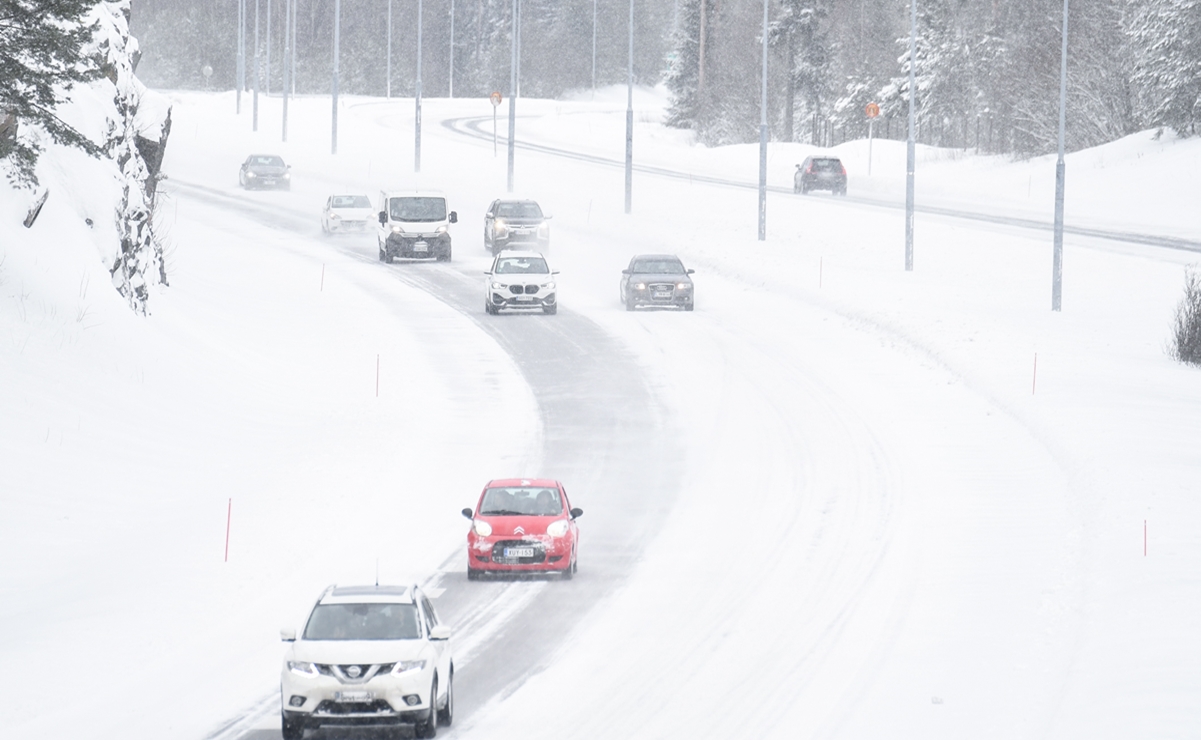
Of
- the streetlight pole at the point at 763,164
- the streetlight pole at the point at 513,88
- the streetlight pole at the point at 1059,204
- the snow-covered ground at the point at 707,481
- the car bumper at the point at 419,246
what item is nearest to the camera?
the snow-covered ground at the point at 707,481

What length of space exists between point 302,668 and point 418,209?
119 feet

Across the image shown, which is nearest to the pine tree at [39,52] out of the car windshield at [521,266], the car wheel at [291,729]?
the car wheel at [291,729]

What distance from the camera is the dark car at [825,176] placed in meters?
65.1

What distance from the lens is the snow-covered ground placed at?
14.7 meters

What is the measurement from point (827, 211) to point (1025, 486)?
34633 millimetres

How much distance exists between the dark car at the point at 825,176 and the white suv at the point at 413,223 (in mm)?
22546

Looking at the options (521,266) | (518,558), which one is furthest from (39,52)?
(521,266)

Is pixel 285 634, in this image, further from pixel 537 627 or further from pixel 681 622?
pixel 681 622

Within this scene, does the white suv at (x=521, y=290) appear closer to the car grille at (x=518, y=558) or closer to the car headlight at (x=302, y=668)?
the car grille at (x=518, y=558)

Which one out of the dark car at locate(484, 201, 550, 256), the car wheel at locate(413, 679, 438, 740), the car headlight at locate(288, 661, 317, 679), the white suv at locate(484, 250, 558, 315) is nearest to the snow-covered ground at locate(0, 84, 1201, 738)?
the car wheel at locate(413, 679, 438, 740)

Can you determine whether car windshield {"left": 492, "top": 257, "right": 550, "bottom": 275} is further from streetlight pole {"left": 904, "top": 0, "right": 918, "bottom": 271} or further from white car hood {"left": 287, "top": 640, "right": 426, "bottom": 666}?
white car hood {"left": 287, "top": 640, "right": 426, "bottom": 666}

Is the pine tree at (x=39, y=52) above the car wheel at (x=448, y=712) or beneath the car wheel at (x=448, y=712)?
above

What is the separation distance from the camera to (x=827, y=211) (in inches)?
2240

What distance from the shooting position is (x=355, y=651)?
12328mm
